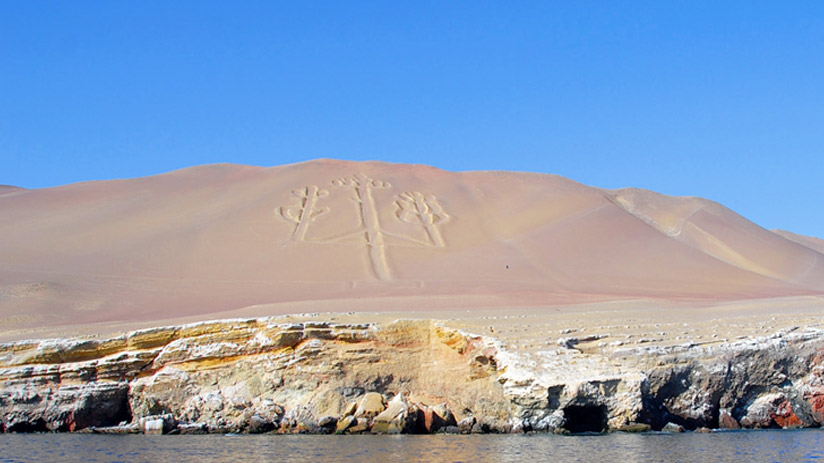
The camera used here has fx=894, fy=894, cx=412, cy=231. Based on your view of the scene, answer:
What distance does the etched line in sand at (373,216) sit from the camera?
46625 millimetres

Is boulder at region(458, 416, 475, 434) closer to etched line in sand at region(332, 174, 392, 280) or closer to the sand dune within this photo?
etched line in sand at region(332, 174, 392, 280)

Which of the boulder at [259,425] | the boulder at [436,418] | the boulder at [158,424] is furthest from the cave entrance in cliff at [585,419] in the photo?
the boulder at [158,424]

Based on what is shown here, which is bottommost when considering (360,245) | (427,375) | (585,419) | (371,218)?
(585,419)

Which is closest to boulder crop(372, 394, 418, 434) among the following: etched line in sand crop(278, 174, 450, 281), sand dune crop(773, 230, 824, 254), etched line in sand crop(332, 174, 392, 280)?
etched line in sand crop(278, 174, 450, 281)

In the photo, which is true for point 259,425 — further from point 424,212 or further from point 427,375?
point 424,212

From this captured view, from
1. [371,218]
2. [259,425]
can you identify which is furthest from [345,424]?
[371,218]

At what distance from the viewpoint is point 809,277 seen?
46.8m

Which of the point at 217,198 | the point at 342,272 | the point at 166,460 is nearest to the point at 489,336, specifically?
the point at 166,460

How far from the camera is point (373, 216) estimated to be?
166 feet

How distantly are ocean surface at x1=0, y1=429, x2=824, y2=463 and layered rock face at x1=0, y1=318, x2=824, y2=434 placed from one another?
109cm

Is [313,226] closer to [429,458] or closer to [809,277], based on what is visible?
[809,277]

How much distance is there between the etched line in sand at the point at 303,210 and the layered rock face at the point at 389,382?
2322 cm

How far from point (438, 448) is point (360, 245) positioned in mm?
29121

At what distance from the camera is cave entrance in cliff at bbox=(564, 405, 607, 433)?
66.7ft
